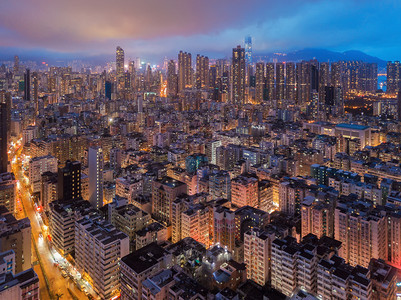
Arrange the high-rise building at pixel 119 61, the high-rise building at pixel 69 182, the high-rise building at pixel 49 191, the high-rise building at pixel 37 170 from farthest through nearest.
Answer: the high-rise building at pixel 119 61 → the high-rise building at pixel 37 170 → the high-rise building at pixel 49 191 → the high-rise building at pixel 69 182

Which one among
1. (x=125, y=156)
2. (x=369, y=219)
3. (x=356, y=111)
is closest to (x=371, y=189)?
(x=369, y=219)

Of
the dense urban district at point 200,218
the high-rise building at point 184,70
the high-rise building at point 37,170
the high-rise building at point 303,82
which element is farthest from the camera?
the high-rise building at point 184,70

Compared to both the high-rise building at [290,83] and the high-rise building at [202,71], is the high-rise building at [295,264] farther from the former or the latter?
the high-rise building at [202,71]

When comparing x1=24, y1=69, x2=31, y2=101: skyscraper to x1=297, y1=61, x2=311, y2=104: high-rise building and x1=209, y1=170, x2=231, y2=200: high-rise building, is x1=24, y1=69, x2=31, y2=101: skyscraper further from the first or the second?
x1=297, y1=61, x2=311, y2=104: high-rise building

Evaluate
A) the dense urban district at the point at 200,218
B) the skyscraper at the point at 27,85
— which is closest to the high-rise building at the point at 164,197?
the dense urban district at the point at 200,218

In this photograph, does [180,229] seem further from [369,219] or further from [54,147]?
[54,147]

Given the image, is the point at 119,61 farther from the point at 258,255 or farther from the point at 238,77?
the point at 258,255

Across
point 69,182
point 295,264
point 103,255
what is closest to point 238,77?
point 69,182
